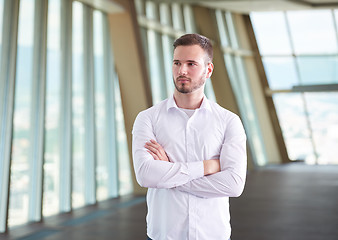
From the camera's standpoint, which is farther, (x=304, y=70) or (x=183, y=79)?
(x=304, y=70)

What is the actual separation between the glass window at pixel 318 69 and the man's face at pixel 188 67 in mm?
16908

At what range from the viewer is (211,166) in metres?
1.84

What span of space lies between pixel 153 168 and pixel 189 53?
57 centimetres

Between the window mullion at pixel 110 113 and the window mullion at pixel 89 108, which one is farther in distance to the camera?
the window mullion at pixel 110 113

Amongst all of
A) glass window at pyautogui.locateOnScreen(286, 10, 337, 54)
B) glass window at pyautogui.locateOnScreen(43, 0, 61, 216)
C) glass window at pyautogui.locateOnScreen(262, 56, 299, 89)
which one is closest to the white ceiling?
glass window at pyautogui.locateOnScreen(286, 10, 337, 54)

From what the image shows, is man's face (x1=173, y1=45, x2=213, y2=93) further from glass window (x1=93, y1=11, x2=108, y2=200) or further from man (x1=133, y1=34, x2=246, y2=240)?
glass window (x1=93, y1=11, x2=108, y2=200)

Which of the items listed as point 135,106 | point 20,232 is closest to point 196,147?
point 20,232

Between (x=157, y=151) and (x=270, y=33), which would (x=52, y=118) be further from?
(x=270, y=33)

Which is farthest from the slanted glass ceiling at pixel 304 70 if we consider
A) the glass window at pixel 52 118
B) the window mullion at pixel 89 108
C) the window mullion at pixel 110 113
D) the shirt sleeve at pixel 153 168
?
the shirt sleeve at pixel 153 168

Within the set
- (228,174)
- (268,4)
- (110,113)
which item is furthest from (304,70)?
(228,174)

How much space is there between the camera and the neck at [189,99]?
1.85 m

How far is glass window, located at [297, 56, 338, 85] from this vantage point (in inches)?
680

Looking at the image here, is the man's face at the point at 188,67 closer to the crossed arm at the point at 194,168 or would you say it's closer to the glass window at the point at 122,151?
the crossed arm at the point at 194,168

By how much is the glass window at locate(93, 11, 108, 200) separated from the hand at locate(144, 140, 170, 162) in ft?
21.1
